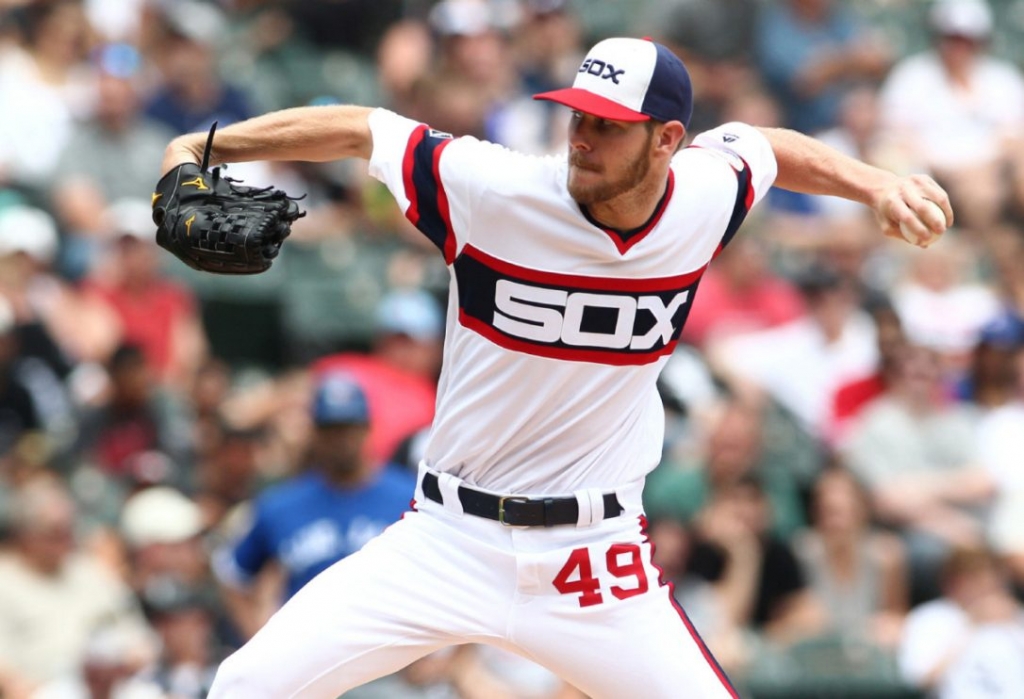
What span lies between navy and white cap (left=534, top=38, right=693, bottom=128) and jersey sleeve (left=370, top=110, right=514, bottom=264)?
266 millimetres

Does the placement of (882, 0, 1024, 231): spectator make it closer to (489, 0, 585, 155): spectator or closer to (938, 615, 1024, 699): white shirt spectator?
(489, 0, 585, 155): spectator

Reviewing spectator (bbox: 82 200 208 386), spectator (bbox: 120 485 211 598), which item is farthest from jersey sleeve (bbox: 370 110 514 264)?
spectator (bbox: 82 200 208 386)

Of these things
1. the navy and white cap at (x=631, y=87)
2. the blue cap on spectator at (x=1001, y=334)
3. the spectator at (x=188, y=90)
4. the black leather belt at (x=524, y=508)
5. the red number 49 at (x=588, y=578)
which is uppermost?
the navy and white cap at (x=631, y=87)

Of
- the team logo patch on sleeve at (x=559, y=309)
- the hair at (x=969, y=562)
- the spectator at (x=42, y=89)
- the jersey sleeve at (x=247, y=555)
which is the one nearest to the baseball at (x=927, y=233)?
the team logo patch on sleeve at (x=559, y=309)

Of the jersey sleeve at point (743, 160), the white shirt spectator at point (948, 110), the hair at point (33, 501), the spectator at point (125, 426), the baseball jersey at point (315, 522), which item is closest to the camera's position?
the jersey sleeve at point (743, 160)

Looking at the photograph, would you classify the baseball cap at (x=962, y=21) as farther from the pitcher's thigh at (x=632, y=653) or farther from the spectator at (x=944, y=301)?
the pitcher's thigh at (x=632, y=653)

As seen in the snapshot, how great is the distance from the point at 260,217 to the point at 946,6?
33.8 feet

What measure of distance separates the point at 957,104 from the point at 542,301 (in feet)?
30.4

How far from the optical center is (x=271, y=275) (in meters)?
10.7

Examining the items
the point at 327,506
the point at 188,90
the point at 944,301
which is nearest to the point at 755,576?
the point at 327,506

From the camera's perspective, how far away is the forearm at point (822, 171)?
5.04 m

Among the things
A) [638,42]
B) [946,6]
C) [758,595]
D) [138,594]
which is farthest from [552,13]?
[638,42]

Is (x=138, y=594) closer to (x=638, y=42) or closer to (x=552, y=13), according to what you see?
(x=638, y=42)

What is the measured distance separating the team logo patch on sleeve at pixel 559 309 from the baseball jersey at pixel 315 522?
2.69 metres
